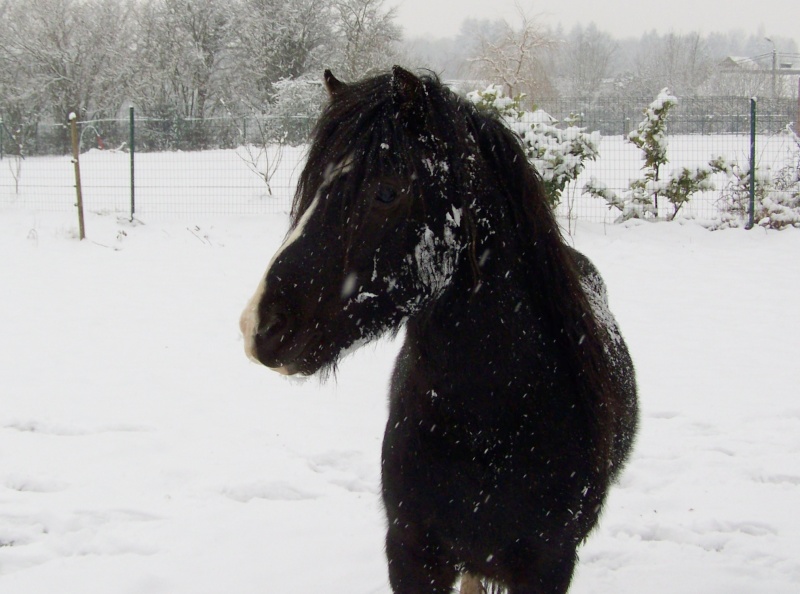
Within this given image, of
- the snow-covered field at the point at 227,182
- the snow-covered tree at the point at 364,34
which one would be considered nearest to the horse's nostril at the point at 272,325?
the snow-covered field at the point at 227,182

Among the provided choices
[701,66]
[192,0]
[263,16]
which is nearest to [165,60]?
[192,0]

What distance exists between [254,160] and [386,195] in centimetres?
1140

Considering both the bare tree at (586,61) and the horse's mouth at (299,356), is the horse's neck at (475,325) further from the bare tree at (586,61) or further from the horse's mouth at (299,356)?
the bare tree at (586,61)

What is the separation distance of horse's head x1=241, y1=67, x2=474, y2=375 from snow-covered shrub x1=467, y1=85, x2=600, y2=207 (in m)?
7.89

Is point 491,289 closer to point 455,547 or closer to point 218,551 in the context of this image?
point 455,547

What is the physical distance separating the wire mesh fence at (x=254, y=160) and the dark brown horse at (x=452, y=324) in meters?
9.19

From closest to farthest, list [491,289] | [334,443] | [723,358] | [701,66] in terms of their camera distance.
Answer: [491,289] → [334,443] → [723,358] → [701,66]

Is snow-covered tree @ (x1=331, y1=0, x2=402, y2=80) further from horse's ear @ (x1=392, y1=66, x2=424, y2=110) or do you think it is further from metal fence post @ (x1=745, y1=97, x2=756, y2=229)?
horse's ear @ (x1=392, y1=66, x2=424, y2=110)

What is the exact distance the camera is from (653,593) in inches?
99.2

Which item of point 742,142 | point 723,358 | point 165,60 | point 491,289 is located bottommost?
point 723,358

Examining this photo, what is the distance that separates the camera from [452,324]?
5.20 feet

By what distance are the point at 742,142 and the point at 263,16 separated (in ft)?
60.0

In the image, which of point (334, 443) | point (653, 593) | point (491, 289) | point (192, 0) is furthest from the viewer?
point (192, 0)

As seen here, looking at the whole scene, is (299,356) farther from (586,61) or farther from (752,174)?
(586,61)
